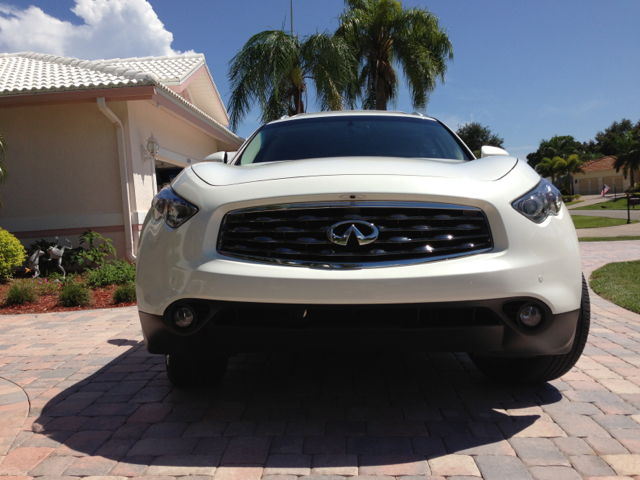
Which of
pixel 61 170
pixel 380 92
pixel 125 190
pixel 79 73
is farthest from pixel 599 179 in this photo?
pixel 61 170

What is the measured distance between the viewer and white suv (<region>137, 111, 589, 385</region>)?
2.12m

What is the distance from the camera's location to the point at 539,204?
2307 millimetres

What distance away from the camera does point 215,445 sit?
2.32 metres

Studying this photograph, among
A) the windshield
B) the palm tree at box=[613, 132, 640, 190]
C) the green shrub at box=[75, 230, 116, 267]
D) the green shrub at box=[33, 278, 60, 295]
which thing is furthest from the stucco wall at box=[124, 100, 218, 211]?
the palm tree at box=[613, 132, 640, 190]

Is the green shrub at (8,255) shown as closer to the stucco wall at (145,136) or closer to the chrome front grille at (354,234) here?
the stucco wall at (145,136)

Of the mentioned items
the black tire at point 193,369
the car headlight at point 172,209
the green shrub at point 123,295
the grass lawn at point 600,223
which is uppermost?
the car headlight at point 172,209

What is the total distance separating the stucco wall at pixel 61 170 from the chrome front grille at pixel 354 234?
7.75 m

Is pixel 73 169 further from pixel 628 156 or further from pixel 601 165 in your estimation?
pixel 601 165

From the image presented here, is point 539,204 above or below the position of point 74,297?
above

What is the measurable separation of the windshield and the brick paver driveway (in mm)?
1408

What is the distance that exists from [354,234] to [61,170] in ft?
28.6

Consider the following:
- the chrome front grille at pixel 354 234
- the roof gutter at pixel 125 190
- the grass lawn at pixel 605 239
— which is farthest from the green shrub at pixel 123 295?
the grass lawn at pixel 605 239

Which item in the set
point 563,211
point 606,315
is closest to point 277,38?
point 606,315

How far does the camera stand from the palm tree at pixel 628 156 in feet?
208
